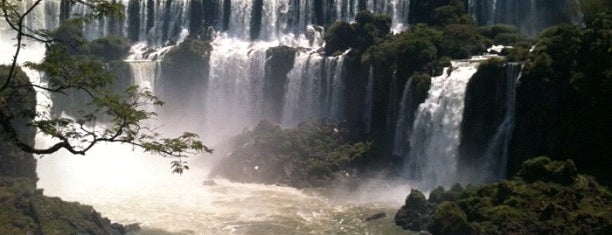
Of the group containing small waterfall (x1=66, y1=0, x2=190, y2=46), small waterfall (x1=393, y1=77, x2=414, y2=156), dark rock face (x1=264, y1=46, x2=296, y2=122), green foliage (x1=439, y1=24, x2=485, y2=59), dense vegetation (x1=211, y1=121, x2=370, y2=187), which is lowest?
dense vegetation (x1=211, y1=121, x2=370, y2=187)

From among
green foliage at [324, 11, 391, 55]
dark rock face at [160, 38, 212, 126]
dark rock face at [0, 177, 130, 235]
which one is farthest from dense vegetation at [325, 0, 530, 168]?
dark rock face at [0, 177, 130, 235]

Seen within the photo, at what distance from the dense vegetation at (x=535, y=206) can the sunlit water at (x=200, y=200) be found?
3.83m

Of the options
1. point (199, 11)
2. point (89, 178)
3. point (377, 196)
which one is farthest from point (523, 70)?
point (199, 11)

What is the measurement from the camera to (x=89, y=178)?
48.0 metres

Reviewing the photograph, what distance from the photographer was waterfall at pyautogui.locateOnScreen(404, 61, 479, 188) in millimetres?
42500

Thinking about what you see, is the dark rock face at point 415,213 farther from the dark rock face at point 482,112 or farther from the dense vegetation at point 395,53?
the dense vegetation at point 395,53

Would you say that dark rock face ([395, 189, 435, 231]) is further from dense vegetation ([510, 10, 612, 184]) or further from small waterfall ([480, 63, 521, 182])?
dense vegetation ([510, 10, 612, 184])

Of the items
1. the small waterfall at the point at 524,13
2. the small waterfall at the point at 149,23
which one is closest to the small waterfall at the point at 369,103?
the small waterfall at the point at 524,13

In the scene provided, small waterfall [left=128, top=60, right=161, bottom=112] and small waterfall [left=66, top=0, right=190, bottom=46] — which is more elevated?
small waterfall [left=66, top=0, right=190, bottom=46]

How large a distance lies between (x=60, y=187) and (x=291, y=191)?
14.0 m

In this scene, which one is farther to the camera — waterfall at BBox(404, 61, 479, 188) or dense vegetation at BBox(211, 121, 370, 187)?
dense vegetation at BBox(211, 121, 370, 187)

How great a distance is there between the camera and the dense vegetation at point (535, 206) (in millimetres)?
30438

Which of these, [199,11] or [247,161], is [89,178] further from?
[199,11]

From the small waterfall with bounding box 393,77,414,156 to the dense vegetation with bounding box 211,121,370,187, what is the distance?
2.22 meters
